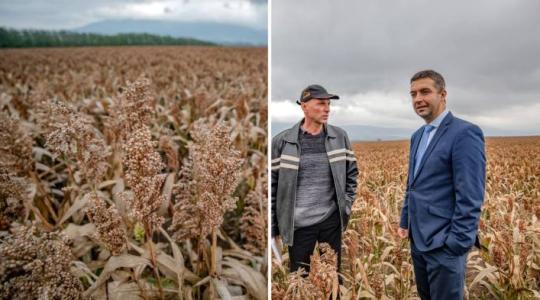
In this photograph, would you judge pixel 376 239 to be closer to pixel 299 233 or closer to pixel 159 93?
pixel 299 233

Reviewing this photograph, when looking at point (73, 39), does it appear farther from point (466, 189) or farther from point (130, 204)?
point (466, 189)

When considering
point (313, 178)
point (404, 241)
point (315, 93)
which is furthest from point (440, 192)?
point (315, 93)

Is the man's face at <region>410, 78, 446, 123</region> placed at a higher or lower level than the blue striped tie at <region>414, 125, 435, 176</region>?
higher

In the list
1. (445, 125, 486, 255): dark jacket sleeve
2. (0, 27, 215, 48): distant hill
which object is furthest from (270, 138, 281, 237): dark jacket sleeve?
(0, 27, 215, 48): distant hill

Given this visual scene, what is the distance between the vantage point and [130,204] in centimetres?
192

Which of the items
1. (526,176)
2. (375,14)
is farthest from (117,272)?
(526,176)

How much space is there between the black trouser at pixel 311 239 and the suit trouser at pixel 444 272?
416 mm

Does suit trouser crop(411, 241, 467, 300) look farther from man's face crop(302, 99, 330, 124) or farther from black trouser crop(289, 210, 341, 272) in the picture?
man's face crop(302, 99, 330, 124)

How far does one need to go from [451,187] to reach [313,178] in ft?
2.18

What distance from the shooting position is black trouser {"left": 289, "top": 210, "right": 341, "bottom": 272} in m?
2.36

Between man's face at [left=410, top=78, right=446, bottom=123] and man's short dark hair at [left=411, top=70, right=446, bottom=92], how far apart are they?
1 cm

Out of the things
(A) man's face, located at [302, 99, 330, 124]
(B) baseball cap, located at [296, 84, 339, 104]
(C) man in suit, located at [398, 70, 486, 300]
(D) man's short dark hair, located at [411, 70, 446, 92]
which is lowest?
(C) man in suit, located at [398, 70, 486, 300]

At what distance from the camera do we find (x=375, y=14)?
7.46 ft

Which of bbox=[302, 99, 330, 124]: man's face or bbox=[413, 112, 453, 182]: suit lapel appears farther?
bbox=[302, 99, 330, 124]: man's face
